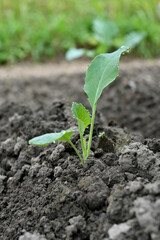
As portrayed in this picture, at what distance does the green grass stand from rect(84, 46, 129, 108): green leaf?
3.57 m

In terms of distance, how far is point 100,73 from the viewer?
141cm

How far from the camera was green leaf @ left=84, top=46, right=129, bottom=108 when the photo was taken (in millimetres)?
1366

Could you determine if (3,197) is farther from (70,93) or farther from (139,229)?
(70,93)

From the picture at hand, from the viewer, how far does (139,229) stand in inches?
38.4

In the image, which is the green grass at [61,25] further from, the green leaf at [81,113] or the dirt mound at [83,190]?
the green leaf at [81,113]

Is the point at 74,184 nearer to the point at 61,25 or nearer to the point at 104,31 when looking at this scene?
the point at 104,31

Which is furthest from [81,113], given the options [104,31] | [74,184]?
[104,31]

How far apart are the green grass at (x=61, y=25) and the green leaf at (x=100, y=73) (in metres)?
3.57

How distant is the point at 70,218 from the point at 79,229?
58 millimetres

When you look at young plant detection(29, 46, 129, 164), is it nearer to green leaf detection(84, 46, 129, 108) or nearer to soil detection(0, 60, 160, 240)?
green leaf detection(84, 46, 129, 108)

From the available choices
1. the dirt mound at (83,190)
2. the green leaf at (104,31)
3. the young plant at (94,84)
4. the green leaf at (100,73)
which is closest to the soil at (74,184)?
the dirt mound at (83,190)

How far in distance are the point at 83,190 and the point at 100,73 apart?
0.49 m

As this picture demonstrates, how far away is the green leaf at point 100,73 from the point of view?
1.37m

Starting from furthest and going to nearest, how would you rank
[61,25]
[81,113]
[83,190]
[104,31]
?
[61,25]
[104,31]
[81,113]
[83,190]
